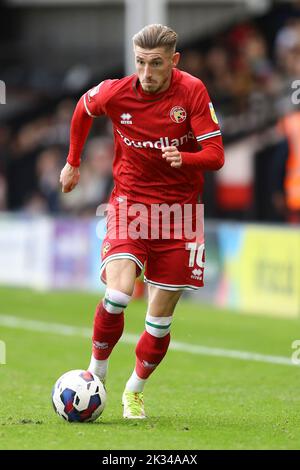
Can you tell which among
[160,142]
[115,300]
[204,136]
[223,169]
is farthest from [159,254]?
[223,169]

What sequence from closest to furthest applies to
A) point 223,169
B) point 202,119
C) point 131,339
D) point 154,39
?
1. point 154,39
2. point 202,119
3. point 131,339
4. point 223,169

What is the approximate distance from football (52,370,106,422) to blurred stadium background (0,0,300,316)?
7855mm

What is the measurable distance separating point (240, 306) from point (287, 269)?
1.06 meters

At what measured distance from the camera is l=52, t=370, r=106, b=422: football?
6.99m

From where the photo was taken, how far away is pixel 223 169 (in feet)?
63.3

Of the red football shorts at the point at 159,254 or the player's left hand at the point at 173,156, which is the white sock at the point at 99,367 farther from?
the player's left hand at the point at 173,156

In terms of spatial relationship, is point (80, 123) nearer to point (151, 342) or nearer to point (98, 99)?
point (98, 99)

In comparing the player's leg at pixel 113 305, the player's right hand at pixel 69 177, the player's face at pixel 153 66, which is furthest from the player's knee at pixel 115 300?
the player's face at pixel 153 66

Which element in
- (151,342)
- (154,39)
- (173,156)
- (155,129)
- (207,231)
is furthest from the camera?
(207,231)

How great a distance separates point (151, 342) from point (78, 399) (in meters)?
0.66

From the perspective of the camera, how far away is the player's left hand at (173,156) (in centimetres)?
679

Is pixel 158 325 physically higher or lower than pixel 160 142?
lower

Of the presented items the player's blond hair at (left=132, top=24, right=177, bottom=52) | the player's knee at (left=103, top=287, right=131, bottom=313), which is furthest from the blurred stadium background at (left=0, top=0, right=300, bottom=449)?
the player's blond hair at (left=132, top=24, right=177, bottom=52)
